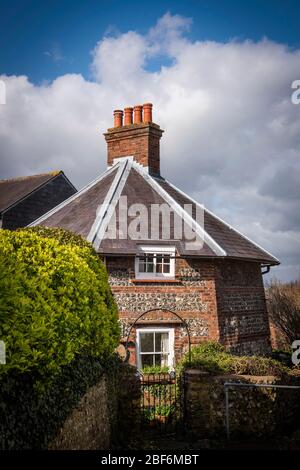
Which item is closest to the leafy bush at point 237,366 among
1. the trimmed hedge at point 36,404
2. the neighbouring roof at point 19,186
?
the trimmed hedge at point 36,404

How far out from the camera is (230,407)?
33.4 feet

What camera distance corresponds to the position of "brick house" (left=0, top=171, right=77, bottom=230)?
86.9 feet

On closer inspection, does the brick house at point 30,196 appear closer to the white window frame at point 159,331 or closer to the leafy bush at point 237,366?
the white window frame at point 159,331

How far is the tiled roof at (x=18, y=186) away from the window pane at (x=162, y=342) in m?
14.8

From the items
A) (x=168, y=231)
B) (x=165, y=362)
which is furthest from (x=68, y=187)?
(x=165, y=362)

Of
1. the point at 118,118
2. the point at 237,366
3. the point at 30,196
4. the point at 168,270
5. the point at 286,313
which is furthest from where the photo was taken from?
the point at 30,196

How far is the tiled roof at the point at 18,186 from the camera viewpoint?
27.2 metres

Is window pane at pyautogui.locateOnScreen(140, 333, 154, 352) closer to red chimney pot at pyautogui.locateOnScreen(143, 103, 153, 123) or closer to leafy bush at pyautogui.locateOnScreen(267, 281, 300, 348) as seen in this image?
leafy bush at pyautogui.locateOnScreen(267, 281, 300, 348)

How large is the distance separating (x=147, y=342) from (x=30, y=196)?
15.6 m

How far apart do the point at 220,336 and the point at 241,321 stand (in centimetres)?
154

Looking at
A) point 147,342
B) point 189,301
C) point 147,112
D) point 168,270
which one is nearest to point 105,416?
point 147,342

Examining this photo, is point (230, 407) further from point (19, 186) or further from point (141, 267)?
point (19, 186)

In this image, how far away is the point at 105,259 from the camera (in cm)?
1455
